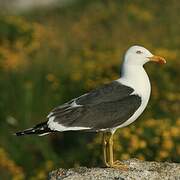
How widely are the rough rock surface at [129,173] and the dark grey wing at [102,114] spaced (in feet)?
1.16

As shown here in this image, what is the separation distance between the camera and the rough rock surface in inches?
252

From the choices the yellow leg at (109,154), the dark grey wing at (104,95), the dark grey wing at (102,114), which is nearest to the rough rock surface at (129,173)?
the yellow leg at (109,154)

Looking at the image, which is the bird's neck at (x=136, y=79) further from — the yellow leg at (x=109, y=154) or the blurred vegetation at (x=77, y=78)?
the blurred vegetation at (x=77, y=78)

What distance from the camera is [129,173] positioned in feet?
21.2

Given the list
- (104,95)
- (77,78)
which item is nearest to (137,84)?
(104,95)

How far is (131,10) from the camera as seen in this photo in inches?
698

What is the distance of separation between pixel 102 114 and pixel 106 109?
2.1 inches

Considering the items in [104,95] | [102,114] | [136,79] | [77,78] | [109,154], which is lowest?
[109,154]

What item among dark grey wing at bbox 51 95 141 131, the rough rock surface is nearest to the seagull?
dark grey wing at bbox 51 95 141 131

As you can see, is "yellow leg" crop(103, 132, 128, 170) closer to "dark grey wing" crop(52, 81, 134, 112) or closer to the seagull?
the seagull

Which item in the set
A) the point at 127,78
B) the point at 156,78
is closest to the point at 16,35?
the point at 156,78

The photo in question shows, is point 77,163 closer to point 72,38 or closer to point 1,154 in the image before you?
point 1,154

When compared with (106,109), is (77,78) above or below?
above

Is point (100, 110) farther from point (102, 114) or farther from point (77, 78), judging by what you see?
point (77, 78)
